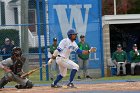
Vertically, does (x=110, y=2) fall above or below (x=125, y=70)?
above

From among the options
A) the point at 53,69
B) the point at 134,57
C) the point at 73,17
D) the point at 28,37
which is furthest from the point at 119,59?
the point at 28,37

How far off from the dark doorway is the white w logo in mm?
6537

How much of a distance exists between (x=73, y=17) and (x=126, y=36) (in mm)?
7424

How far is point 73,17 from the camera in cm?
2089

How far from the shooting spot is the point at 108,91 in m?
Result: 14.0

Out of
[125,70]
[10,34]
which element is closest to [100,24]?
[125,70]

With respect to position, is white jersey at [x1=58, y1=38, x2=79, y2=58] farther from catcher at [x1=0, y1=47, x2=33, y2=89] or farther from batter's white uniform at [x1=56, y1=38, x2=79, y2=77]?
catcher at [x1=0, y1=47, x2=33, y2=89]

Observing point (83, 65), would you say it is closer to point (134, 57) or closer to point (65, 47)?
point (134, 57)

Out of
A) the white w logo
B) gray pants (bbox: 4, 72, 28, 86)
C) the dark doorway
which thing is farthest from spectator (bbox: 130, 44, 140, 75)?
gray pants (bbox: 4, 72, 28, 86)

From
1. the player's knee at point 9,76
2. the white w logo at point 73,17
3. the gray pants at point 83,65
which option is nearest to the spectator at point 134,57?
the gray pants at point 83,65

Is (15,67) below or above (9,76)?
above

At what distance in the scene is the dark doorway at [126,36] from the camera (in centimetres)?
2750

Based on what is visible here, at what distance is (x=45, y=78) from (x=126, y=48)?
802 cm

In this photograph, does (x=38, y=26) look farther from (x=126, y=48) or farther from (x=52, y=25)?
(x=126, y=48)
